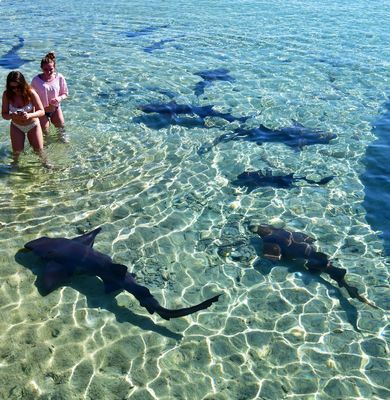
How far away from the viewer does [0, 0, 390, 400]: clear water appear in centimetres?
541

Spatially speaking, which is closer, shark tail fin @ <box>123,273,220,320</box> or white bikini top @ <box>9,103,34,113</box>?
shark tail fin @ <box>123,273,220,320</box>

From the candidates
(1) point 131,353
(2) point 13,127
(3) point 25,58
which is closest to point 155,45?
(3) point 25,58

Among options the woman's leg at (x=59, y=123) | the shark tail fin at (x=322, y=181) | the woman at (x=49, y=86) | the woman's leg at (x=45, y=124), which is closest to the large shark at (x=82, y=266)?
the woman at (x=49, y=86)

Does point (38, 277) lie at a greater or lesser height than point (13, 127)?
lesser

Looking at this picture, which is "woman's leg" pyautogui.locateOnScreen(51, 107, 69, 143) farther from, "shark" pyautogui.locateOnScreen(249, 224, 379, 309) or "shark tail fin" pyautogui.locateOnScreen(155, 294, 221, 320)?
"shark tail fin" pyautogui.locateOnScreen(155, 294, 221, 320)

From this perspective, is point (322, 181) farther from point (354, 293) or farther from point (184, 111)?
point (184, 111)

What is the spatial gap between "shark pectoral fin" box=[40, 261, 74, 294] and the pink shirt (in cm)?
418

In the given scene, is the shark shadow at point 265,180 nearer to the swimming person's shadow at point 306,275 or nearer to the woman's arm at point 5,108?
the swimming person's shadow at point 306,275

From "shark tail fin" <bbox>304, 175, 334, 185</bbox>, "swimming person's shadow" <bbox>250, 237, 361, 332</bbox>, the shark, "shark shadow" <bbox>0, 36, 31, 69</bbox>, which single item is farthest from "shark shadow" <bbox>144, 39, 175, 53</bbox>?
"swimming person's shadow" <bbox>250, 237, 361, 332</bbox>

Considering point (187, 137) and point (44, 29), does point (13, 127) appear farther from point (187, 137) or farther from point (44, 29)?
point (44, 29)

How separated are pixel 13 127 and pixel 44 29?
14274 millimetres

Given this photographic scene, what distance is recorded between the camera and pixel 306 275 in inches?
274

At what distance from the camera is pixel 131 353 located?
5609 millimetres

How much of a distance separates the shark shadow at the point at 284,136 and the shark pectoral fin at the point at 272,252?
4028 mm
